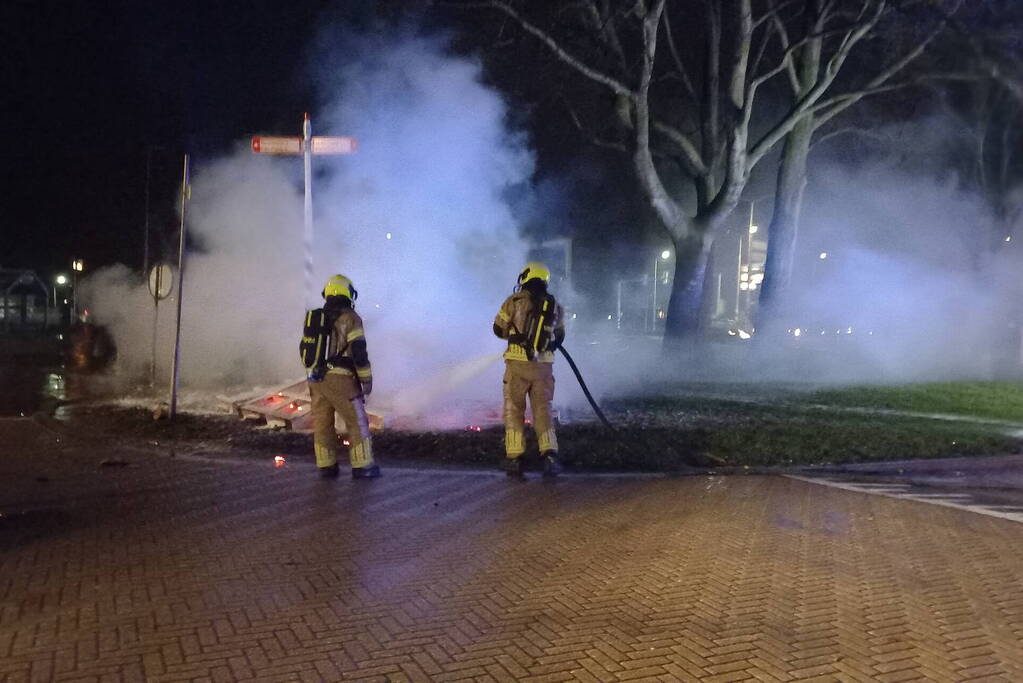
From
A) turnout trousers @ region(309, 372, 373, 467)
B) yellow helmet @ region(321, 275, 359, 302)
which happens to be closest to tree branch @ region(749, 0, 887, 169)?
yellow helmet @ region(321, 275, 359, 302)

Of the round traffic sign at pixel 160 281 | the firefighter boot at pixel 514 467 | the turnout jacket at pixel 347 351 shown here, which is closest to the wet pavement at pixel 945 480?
the firefighter boot at pixel 514 467

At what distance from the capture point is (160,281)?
10.7 metres

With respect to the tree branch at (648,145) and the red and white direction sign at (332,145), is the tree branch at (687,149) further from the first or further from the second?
the red and white direction sign at (332,145)

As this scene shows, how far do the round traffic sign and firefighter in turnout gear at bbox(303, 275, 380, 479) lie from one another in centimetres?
449

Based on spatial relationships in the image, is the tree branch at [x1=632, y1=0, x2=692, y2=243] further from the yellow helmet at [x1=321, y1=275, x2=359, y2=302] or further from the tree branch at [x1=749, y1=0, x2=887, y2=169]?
the yellow helmet at [x1=321, y1=275, x2=359, y2=302]

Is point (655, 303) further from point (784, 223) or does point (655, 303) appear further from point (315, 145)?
point (315, 145)

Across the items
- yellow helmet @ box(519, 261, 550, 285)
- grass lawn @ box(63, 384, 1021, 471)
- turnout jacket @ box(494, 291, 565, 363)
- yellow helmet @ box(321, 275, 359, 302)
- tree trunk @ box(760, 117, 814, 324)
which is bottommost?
grass lawn @ box(63, 384, 1021, 471)

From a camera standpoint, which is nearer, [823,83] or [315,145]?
[315,145]

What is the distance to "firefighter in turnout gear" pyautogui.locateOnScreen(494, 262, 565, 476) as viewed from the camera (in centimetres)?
739

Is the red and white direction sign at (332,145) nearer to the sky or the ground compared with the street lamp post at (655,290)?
nearer to the ground

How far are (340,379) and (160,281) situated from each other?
15.9ft

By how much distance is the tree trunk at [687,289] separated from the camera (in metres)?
17.0

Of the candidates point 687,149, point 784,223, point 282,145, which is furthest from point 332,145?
point 784,223

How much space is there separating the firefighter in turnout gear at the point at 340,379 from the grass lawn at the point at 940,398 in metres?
8.75
